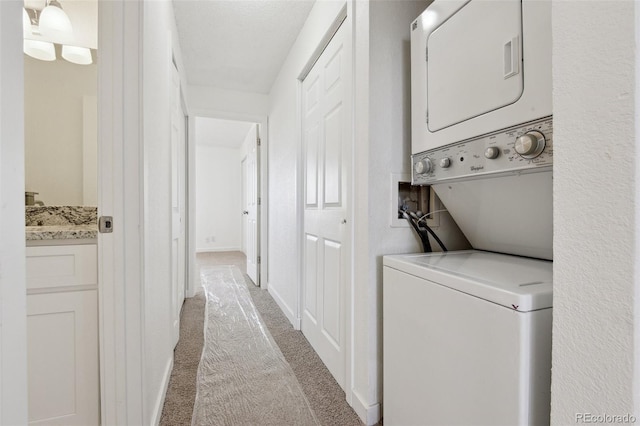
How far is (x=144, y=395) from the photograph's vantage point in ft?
3.76

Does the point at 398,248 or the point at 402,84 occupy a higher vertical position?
the point at 402,84

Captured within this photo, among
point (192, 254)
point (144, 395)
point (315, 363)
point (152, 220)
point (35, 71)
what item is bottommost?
point (315, 363)

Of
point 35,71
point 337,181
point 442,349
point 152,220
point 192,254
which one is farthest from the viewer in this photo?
point 192,254

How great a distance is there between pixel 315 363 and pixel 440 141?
154 centimetres

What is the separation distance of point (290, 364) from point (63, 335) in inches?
47.6

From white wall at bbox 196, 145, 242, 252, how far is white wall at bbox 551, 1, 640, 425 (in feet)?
22.5

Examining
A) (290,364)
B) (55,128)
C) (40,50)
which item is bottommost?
(290,364)

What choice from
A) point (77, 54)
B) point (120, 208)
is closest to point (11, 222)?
point (120, 208)

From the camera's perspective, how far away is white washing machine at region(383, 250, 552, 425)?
71 centimetres

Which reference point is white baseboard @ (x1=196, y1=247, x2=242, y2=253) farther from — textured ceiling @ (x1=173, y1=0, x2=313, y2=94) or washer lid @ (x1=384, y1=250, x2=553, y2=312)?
washer lid @ (x1=384, y1=250, x2=553, y2=312)

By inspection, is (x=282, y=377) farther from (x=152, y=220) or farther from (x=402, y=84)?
(x=402, y=84)

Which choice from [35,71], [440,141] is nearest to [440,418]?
[440,141]

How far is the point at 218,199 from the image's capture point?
23.1ft

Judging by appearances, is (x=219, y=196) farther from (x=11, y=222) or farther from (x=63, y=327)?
(x=11, y=222)
